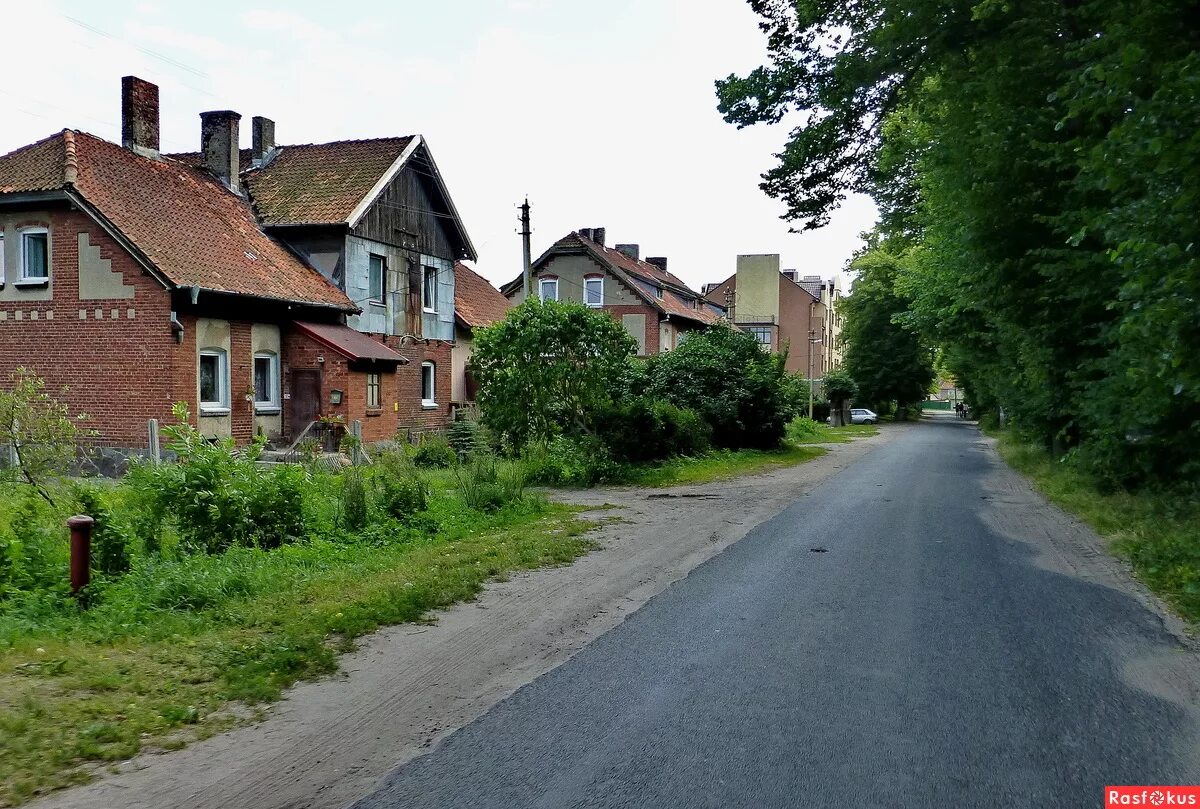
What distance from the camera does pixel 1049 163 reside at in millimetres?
12758

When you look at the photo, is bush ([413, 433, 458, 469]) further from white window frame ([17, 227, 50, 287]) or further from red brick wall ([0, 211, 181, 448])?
white window frame ([17, 227, 50, 287])

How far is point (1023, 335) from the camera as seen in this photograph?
56.4 ft

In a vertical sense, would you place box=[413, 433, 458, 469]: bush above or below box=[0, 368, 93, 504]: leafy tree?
below

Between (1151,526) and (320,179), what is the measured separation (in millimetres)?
23442

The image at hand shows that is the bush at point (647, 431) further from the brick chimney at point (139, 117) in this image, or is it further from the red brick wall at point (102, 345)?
the brick chimney at point (139, 117)

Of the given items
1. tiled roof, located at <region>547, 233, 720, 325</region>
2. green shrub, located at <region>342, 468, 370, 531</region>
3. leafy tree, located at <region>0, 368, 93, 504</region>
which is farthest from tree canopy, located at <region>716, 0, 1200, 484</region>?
tiled roof, located at <region>547, 233, 720, 325</region>

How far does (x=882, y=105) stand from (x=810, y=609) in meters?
10.7

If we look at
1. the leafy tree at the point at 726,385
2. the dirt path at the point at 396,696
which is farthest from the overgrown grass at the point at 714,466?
the dirt path at the point at 396,696

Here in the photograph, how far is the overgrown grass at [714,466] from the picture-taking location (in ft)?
63.0

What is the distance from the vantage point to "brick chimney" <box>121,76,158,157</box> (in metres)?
23.4

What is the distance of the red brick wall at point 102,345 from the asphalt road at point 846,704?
49.3ft

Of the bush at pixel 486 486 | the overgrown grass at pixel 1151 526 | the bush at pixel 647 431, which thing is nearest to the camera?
the overgrown grass at pixel 1151 526

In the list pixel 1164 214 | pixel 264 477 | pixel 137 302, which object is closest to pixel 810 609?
pixel 1164 214

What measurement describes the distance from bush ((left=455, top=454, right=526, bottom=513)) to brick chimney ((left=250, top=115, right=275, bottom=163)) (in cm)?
1880
